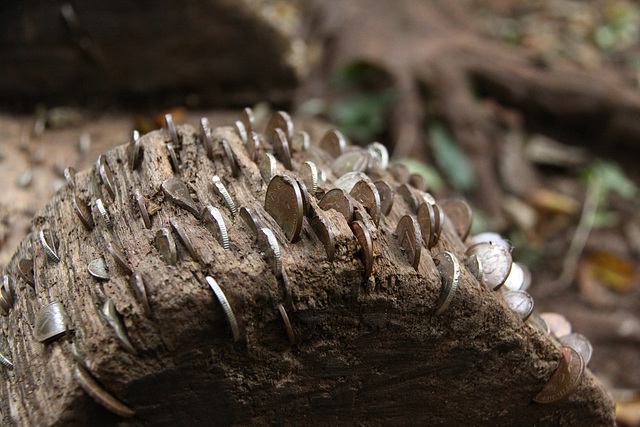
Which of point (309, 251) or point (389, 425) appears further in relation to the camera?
point (389, 425)

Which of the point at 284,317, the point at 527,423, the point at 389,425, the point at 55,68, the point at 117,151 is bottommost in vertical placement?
the point at 527,423

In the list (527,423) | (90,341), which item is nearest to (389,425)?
(527,423)

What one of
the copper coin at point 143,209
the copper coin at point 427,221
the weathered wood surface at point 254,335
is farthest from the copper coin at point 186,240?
the copper coin at point 427,221

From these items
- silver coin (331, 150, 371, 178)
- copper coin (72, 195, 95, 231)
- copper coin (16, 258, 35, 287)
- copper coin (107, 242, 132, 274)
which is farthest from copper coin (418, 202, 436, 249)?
copper coin (16, 258, 35, 287)

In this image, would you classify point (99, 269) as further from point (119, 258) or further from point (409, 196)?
point (409, 196)

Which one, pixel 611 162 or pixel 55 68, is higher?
pixel 55 68

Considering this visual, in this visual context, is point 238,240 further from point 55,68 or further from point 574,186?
point 574,186

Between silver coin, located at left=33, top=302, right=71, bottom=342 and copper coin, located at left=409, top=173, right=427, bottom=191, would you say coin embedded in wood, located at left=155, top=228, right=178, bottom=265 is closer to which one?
silver coin, located at left=33, top=302, right=71, bottom=342

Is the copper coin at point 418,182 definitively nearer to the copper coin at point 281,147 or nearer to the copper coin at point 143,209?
the copper coin at point 281,147
